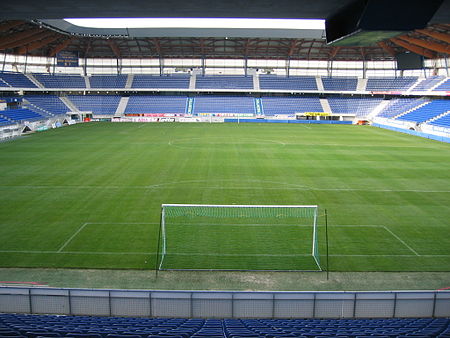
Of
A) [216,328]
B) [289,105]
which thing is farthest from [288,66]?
[216,328]

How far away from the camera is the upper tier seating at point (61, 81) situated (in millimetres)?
70544

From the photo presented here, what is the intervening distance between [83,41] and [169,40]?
15258 mm

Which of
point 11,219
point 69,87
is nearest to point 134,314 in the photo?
point 11,219

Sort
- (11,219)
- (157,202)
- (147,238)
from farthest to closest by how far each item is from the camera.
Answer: (157,202) → (11,219) → (147,238)

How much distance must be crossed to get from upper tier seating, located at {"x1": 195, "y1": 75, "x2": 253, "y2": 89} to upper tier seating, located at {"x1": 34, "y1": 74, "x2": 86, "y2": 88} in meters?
22.2

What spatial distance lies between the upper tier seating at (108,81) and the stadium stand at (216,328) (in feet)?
236

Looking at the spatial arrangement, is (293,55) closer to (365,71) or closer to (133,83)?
(365,71)

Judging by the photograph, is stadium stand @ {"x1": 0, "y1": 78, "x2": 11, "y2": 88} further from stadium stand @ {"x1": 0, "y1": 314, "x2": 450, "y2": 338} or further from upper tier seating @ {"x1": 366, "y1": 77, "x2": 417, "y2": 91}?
upper tier seating @ {"x1": 366, "y1": 77, "x2": 417, "y2": 91}

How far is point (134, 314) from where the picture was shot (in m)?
9.51

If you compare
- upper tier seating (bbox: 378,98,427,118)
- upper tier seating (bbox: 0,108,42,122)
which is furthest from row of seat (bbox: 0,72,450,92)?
upper tier seating (bbox: 0,108,42,122)

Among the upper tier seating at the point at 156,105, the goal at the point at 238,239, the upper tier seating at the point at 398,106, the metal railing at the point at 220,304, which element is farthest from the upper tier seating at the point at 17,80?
the metal railing at the point at 220,304

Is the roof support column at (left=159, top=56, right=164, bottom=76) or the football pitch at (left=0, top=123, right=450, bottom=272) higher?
the roof support column at (left=159, top=56, right=164, bottom=76)

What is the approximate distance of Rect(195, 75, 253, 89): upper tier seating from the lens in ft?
252

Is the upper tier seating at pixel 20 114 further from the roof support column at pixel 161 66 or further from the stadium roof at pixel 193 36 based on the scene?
the roof support column at pixel 161 66
